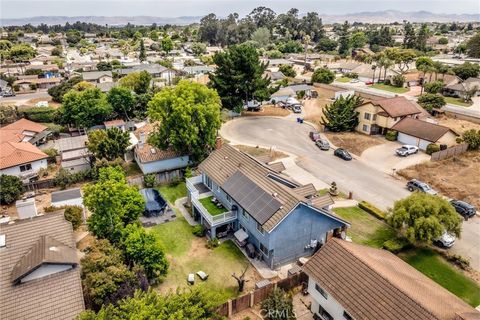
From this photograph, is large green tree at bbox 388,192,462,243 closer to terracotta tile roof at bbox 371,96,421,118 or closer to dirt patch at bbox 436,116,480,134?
terracotta tile roof at bbox 371,96,421,118

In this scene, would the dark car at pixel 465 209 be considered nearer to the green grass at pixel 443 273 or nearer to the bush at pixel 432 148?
the green grass at pixel 443 273

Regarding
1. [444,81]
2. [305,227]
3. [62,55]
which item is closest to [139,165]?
[305,227]

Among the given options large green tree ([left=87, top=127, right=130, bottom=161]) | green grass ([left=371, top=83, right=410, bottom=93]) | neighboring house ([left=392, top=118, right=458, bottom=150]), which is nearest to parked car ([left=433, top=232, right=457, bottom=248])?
neighboring house ([left=392, top=118, right=458, bottom=150])

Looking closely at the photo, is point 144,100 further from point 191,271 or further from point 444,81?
point 444,81

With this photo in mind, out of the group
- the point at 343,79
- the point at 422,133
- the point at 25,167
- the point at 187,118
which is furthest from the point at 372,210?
the point at 343,79

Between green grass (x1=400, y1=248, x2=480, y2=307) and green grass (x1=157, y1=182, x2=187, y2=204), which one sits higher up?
green grass (x1=157, y1=182, x2=187, y2=204)

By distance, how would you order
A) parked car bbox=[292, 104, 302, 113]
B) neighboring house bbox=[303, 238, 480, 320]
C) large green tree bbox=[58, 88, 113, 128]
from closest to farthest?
1. neighboring house bbox=[303, 238, 480, 320]
2. large green tree bbox=[58, 88, 113, 128]
3. parked car bbox=[292, 104, 302, 113]
